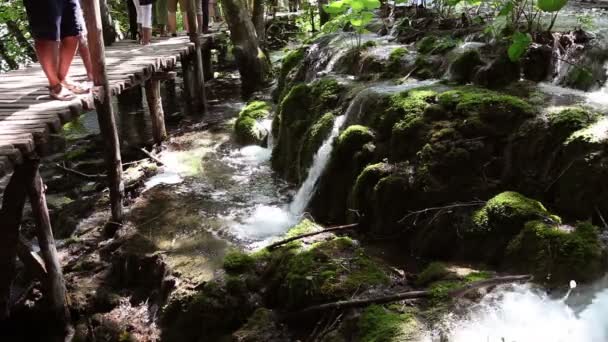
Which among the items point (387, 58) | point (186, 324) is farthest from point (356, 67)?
point (186, 324)

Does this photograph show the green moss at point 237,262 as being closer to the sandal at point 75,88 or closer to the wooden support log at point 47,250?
the wooden support log at point 47,250

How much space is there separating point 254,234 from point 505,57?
419 cm

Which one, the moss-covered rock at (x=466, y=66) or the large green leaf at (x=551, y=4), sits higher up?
the large green leaf at (x=551, y=4)

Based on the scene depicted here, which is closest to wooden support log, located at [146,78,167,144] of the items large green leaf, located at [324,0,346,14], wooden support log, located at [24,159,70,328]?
large green leaf, located at [324,0,346,14]

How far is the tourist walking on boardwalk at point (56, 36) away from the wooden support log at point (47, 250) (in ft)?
3.55

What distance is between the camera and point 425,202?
606 cm

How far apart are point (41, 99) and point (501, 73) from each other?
19.8ft

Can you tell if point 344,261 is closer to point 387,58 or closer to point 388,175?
point 388,175

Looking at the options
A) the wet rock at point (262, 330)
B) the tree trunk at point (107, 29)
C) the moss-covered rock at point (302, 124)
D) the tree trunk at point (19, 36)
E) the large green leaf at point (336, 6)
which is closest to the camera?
the wet rock at point (262, 330)

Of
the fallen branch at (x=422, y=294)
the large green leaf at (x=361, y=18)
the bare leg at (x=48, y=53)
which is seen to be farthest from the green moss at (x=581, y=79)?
the bare leg at (x=48, y=53)

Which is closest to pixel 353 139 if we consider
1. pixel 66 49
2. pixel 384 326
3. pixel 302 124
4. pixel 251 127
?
pixel 302 124

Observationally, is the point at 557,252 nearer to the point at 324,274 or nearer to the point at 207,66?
the point at 324,274

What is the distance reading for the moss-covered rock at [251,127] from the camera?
1104 centimetres

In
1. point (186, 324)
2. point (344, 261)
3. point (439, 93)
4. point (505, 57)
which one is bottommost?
point (186, 324)
